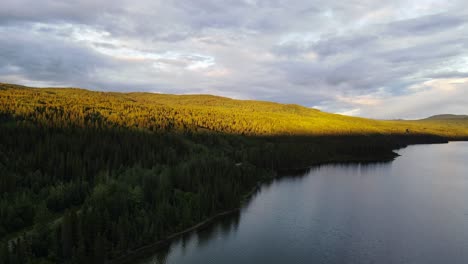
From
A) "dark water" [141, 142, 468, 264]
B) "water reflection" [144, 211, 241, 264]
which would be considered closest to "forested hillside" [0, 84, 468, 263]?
"water reflection" [144, 211, 241, 264]

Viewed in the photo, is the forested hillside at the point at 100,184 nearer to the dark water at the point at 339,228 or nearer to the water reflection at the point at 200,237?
the water reflection at the point at 200,237

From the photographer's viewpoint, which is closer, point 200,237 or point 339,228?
point 200,237

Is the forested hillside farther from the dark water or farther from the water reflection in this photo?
the dark water

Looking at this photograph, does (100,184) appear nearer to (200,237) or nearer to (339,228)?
(200,237)

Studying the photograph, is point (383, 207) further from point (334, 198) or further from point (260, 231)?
point (260, 231)

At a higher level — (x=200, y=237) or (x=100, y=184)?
(x=100, y=184)

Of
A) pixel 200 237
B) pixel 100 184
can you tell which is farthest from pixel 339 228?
pixel 100 184

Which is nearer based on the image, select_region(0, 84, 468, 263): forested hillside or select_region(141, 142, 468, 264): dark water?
select_region(0, 84, 468, 263): forested hillside

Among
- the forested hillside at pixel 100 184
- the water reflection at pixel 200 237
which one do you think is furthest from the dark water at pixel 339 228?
the forested hillside at pixel 100 184

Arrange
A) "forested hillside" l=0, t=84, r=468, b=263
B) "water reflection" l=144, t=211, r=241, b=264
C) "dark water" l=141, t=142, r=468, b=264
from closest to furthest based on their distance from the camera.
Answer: "forested hillside" l=0, t=84, r=468, b=263 → "water reflection" l=144, t=211, r=241, b=264 → "dark water" l=141, t=142, r=468, b=264
